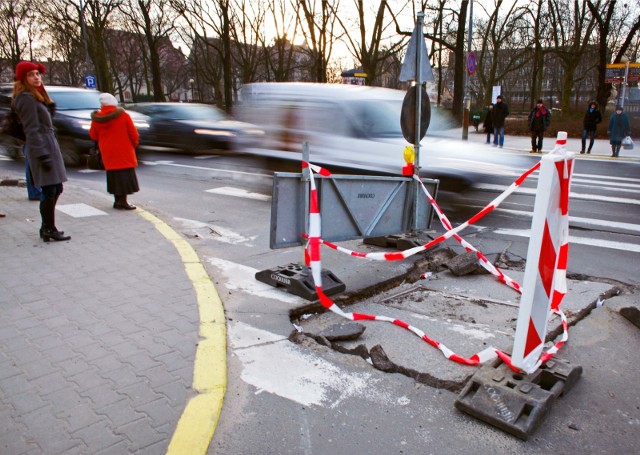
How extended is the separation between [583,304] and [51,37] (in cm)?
5657

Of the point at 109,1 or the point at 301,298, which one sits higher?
the point at 109,1

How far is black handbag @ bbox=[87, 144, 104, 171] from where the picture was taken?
12.3m

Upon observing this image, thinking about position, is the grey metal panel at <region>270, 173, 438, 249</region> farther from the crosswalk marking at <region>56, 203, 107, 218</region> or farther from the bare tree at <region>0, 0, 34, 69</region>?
the bare tree at <region>0, 0, 34, 69</region>

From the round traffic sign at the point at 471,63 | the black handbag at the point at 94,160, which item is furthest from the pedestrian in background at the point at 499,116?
the black handbag at the point at 94,160

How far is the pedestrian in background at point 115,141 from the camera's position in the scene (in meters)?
7.55

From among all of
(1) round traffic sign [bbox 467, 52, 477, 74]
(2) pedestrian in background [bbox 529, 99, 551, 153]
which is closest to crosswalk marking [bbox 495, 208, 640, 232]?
(2) pedestrian in background [bbox 529, 99, 551, 153]

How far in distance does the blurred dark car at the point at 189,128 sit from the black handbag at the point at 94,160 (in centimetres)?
309

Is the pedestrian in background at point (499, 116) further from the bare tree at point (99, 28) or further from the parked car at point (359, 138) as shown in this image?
the bare tree at point (99, 28)

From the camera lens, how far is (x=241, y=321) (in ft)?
13.9

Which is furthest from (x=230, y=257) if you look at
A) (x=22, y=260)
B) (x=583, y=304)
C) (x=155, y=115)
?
(x=155, y=115)

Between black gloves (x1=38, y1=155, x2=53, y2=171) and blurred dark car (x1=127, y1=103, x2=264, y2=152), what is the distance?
8989mm

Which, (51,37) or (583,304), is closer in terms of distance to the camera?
(583,304)

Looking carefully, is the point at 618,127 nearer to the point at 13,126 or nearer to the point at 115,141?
the point at 115,141

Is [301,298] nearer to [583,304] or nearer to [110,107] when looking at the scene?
[583,304]
